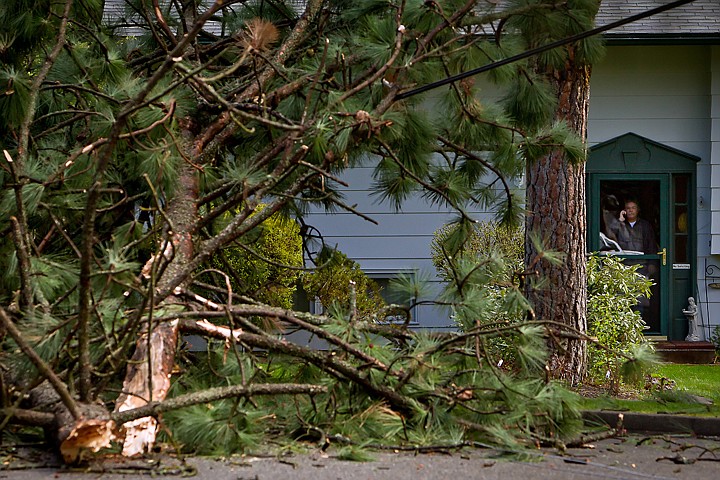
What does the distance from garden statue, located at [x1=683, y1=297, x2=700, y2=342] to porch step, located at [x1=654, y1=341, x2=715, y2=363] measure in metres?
0.31

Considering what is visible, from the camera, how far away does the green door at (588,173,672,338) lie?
13.2m

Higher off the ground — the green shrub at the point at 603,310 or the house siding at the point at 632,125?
the house siding at the point at 632,125

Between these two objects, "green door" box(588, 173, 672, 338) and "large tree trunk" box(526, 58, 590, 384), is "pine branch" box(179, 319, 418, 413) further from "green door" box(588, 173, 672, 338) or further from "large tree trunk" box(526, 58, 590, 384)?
"green door" box(588, 173, 672, 338)

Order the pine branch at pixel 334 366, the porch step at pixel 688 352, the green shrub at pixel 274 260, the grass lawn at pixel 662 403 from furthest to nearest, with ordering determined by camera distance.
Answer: the porch step at pixel 688 352 < the green shrub at pixel 274 260 < the grass lawn at pixel 662 403 < the pine branch at pixel 334 366

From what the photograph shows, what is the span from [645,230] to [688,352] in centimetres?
186

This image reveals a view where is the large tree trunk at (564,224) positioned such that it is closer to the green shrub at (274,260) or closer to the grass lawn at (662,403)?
the grass lawn at (662,403)

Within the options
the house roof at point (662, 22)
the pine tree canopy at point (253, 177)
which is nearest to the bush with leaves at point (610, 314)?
the pine tree canopy at point (253, 177)

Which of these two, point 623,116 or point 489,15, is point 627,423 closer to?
point 489,15

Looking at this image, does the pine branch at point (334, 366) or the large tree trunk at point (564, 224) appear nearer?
the pine branch at point (334, 366)

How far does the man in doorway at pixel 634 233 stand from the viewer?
13.3m

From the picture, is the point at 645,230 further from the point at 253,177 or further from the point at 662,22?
the point at 253,177

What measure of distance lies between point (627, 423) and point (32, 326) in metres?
3.97

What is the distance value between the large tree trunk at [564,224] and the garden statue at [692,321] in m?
4.98

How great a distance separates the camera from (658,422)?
659 centimetres
